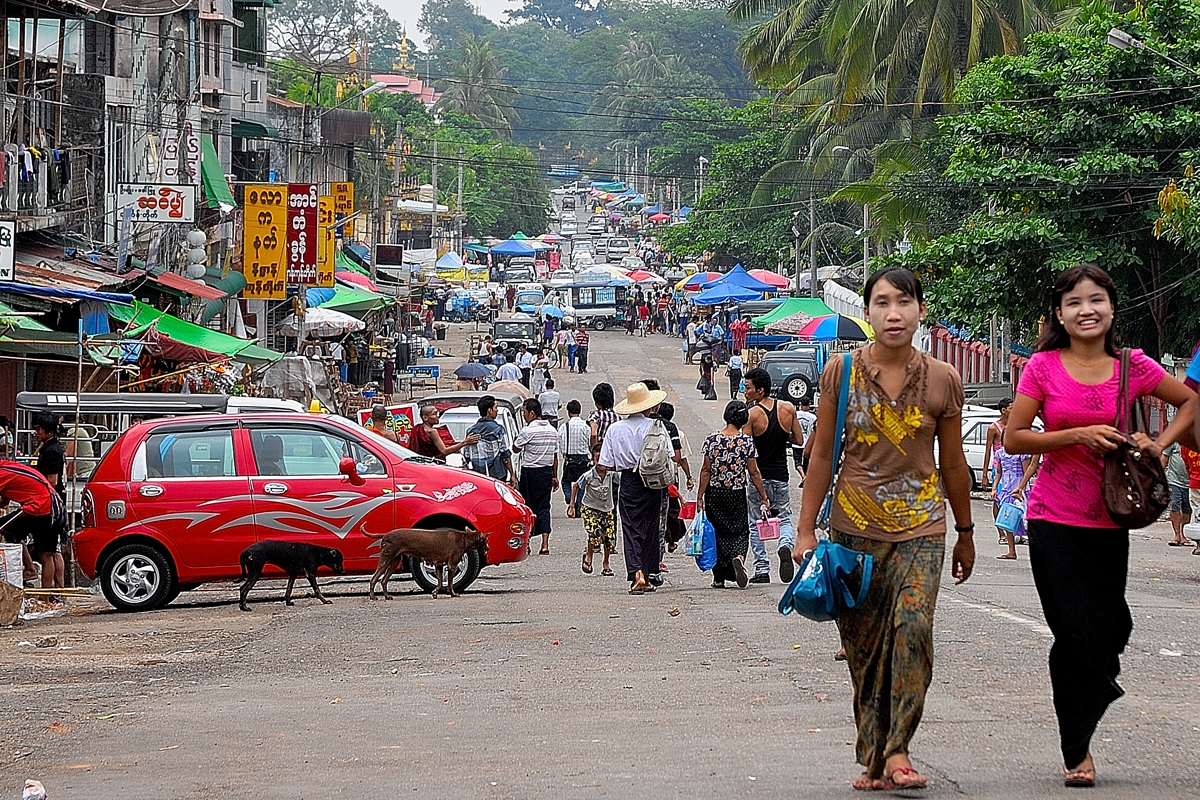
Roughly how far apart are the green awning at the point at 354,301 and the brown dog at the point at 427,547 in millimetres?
25858

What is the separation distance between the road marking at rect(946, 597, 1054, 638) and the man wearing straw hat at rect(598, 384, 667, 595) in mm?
2367

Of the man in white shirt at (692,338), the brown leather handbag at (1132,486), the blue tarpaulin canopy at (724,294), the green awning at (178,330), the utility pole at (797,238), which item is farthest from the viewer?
the utility pole at (797,238)

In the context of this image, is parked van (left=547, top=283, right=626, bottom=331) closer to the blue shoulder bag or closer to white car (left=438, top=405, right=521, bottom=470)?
white car (left=438, top=405, right=521, bottom=470)

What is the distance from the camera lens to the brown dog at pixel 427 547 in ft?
41.3

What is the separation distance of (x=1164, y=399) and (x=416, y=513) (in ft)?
29.1

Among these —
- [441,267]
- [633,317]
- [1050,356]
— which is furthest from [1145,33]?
[441,267]

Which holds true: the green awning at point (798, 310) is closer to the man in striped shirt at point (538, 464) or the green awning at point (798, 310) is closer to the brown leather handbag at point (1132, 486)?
the man in striped shirt at point (538, 464)

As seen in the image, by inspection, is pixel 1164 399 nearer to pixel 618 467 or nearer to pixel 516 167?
pixel 618 467

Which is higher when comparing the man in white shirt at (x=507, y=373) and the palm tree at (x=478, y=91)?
the palm tree at (x=478, y=91)

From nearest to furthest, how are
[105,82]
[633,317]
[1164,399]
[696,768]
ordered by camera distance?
[1164,399]
[696,768]
[105,82]
[633,317]

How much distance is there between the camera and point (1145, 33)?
25.4 m

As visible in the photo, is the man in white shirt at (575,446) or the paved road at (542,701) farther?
the man in white shirt at (575,446)

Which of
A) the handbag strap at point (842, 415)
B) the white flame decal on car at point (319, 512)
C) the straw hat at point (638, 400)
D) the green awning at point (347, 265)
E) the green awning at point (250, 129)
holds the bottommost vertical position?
the white flame decal on car at point (319, 512)

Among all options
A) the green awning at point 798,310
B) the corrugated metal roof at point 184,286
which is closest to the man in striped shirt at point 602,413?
the corrugated metal roof at point 184,286
